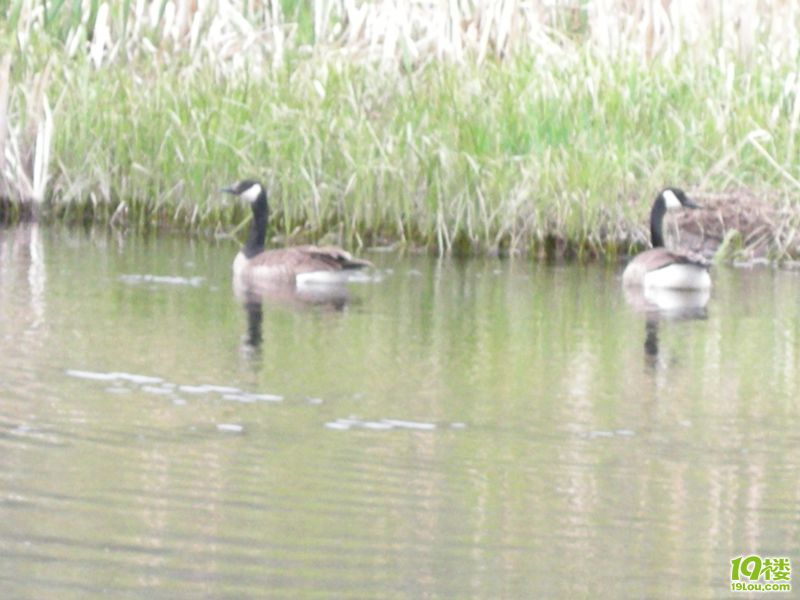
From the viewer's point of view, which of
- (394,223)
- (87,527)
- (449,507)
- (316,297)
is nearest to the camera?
(87,527)

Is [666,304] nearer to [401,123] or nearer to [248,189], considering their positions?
[401,123]

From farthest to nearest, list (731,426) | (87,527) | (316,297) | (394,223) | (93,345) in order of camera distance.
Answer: (394,223)
(316,297)
(93,345)
(731,426)
(87,527)

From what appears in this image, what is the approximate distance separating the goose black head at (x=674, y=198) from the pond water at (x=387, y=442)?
178 cm

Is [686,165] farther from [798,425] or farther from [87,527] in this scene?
[87,527]

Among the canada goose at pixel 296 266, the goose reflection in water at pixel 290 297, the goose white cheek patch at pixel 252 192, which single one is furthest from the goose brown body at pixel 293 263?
the goose white cheek patch at pixel 252 192

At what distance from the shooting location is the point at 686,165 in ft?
51.7

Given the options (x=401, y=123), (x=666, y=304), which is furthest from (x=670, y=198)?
(x=401, y=123)

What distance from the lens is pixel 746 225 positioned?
16.1 meters

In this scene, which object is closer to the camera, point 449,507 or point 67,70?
point 449,507

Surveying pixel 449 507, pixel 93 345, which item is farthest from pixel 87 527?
pixel 93 345

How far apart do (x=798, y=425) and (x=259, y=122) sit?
8.12 meters

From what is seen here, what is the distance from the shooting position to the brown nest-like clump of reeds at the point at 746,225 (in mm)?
15578

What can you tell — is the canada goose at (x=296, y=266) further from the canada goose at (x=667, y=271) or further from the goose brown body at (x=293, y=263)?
the canada goose at (x=667, y=271)

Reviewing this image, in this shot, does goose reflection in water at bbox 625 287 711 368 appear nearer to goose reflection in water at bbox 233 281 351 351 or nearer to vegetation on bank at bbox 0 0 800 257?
vegetation on bank at bbox 0 0 800 257
